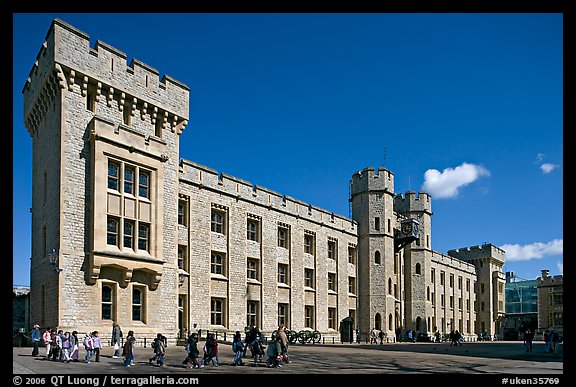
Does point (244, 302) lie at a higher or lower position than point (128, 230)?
lower

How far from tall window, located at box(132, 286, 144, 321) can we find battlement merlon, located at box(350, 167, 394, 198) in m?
28.3

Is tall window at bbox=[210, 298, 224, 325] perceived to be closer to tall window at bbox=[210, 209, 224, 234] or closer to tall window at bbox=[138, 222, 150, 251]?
tall window at bbox=[210, 209, 224, 234]

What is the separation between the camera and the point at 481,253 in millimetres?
81875

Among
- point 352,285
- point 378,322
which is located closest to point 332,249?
point 352,285

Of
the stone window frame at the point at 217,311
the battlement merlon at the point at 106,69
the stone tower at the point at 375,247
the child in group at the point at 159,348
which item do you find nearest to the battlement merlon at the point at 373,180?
the stone tower at the point at 375,247

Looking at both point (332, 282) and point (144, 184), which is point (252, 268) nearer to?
point (332, 282)

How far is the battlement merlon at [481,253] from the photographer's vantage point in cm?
8125

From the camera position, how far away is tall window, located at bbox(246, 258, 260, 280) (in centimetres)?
3969

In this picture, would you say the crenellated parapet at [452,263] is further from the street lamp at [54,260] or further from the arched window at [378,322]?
the street lamp at [54,260]

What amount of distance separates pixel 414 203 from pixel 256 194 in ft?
88.6

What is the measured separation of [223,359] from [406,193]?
42.3 m
